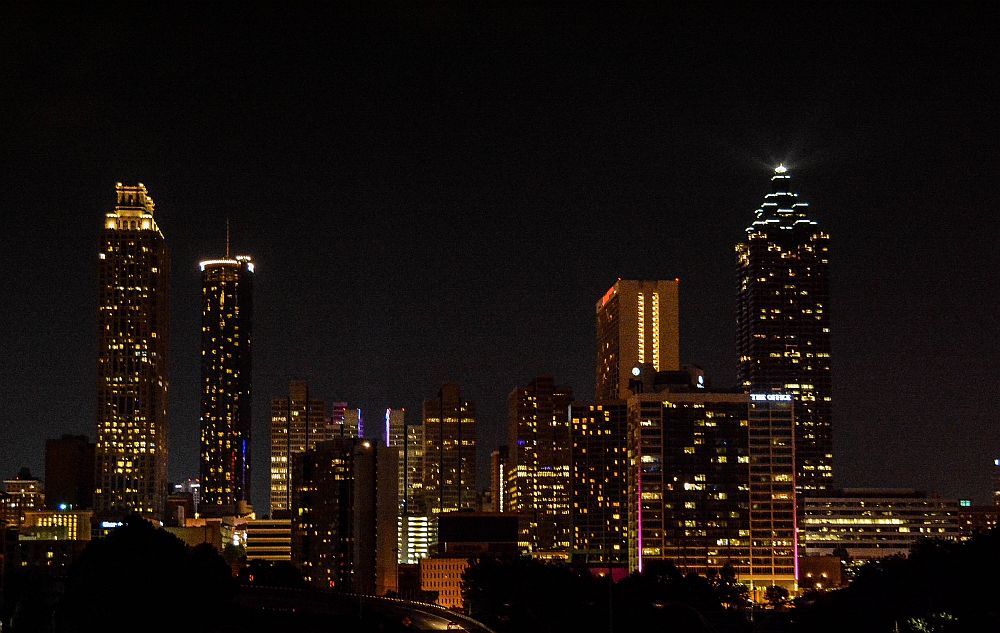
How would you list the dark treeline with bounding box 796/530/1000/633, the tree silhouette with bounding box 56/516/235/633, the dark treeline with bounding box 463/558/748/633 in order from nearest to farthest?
the tree silhouette with bounding box 56/516/235/633 < the dark treeline with bounding box 796/530/1000/633 < the dark treeline with bounding box 463/558/748/633

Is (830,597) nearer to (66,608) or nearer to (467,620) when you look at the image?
(467,620)

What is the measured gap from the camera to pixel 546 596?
15650cm

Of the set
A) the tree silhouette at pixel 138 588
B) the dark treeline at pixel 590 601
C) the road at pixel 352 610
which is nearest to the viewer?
the tree silhouette at pixel 138 588

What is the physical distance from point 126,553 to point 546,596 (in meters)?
47.8

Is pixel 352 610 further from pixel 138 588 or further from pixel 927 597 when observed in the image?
pixel 927 597

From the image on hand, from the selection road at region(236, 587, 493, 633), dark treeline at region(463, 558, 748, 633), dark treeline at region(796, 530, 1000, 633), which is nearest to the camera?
dark treeline at region(796, 530, 1000, 633)

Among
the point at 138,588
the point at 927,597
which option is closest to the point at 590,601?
the point at 927,597

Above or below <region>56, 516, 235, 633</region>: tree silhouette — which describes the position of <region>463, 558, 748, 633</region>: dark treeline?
below

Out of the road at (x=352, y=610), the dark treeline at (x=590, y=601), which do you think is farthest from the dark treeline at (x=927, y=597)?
A: the road at (x=352, y=610)

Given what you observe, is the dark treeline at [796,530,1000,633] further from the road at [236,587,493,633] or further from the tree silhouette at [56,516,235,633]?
the tree silhouette at [56,516,235,633]

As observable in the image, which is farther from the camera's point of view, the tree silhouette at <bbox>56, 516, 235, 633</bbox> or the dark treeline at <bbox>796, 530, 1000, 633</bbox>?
the dark treeline at <bbox>796, 530, 1000, 633</bbox>

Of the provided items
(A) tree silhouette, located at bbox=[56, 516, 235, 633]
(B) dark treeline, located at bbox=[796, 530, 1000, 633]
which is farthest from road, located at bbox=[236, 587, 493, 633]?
(B) dark treeline, located at bbox=[796, 530, 1000, 633]

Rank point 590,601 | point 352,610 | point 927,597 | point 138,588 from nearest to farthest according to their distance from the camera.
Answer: point 138,588 → point 927,597 → point 590,601 → point 352,610

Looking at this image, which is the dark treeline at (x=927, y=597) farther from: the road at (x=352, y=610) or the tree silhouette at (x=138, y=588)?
the tree silhouette at (x=138, y=588)
